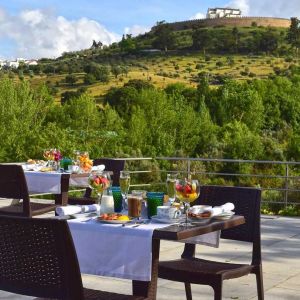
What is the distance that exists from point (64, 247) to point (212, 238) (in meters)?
1.57

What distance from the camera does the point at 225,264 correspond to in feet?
14.2

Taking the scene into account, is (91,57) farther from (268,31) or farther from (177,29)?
(268,31)

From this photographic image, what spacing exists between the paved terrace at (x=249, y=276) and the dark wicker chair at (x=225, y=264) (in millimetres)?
663

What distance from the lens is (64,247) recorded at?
287 centimetres

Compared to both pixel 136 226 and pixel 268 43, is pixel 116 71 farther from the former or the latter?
pixel 136 226

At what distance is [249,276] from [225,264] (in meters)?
1.58

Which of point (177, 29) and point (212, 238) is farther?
point (177, 29)

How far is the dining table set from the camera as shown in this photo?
11.3 ft

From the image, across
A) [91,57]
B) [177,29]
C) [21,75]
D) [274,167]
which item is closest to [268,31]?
[177,29]

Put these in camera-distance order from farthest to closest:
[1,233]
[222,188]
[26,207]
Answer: [26,207]
[222,188]
[1,233]

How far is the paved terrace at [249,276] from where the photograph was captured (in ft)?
17.1

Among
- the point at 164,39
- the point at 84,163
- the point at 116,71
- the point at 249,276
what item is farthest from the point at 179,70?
the point at 249,276

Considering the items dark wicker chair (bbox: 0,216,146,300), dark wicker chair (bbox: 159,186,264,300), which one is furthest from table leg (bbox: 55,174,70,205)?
dark wicker chair (bbox: 0,216,146,300)

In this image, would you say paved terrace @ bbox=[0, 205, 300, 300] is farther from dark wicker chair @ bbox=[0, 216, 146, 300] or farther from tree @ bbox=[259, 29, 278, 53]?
tree @ bbox=[259, 29, 278, 53]
